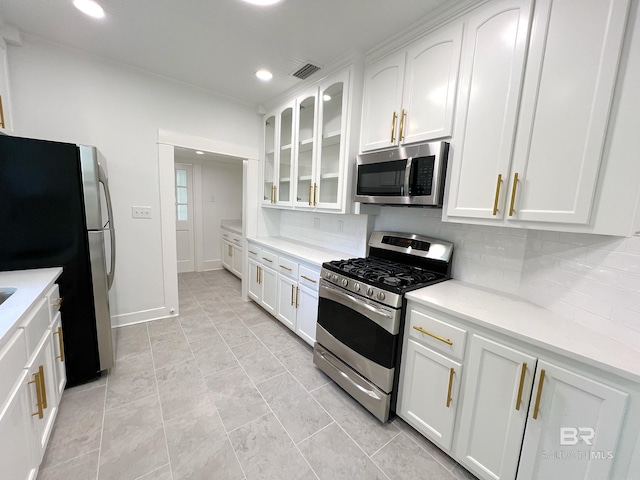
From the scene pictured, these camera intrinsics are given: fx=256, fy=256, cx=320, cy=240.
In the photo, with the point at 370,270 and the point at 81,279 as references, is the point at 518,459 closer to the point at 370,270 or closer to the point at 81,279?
the point at 370,270

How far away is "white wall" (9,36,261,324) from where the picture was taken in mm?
2154

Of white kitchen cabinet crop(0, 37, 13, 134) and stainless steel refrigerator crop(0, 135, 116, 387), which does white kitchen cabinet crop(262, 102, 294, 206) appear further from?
white kitchen cabinet crop(0, 37, 13, 134)

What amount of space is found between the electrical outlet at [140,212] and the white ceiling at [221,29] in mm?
1386

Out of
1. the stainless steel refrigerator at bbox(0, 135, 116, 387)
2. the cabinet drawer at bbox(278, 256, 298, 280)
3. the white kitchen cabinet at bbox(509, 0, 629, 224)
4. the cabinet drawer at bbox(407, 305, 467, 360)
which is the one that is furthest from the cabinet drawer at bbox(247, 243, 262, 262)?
the white kitchen cabinet at bbox(509, 0, 629, 224)

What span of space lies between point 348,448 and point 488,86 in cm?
220

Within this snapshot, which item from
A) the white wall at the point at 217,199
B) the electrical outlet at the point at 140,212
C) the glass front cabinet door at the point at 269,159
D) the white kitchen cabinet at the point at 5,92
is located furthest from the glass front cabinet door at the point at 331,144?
the white wall at the point at 217,199

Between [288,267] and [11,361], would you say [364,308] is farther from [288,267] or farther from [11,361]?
[11,361]

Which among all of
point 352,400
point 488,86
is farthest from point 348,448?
point 488,86

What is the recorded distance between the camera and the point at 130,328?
270cm

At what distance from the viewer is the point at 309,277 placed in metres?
2.38

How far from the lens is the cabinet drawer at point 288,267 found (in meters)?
2.57

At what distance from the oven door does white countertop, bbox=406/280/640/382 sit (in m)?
0.25

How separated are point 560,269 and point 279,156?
8.96 ft

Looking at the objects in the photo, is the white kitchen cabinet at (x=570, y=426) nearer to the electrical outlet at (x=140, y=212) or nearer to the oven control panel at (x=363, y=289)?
the oven control panel at (x=363, y=289)
